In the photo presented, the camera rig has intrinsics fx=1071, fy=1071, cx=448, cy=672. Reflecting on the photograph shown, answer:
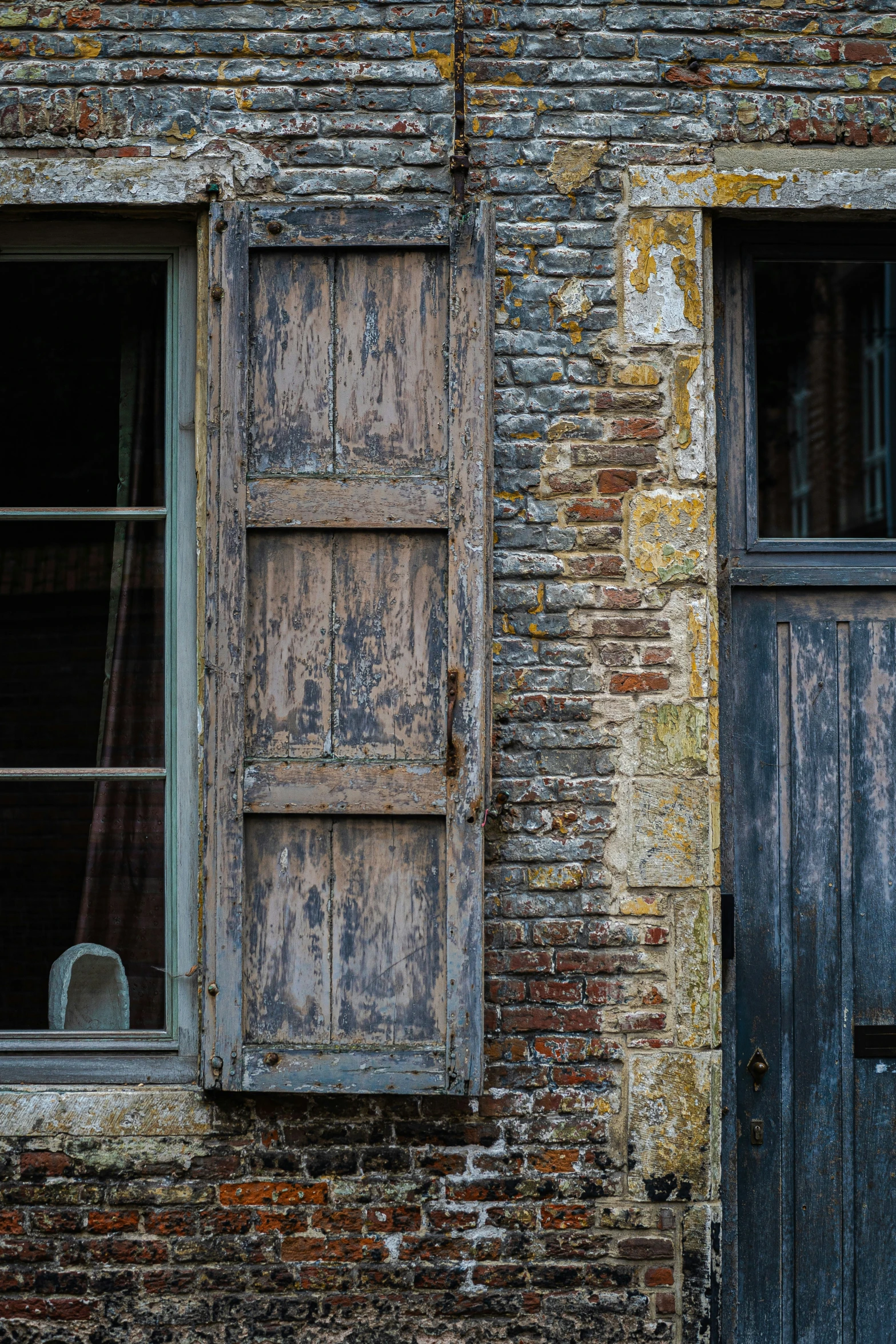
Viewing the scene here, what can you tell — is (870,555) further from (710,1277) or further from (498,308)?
(710,1277)

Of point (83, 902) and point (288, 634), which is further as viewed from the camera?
point (83, 902)

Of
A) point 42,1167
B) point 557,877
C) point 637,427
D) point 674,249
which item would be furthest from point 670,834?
point 42,1167

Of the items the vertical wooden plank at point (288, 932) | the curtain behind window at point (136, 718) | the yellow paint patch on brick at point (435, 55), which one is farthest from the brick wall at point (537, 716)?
the curtain behind window at point (136, 718)

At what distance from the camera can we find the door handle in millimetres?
2770

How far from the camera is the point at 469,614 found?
2.49m

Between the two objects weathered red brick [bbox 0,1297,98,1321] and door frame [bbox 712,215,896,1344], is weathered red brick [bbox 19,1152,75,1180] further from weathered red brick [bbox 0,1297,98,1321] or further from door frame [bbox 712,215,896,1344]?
door frame [bbox 712,215,896,1344]

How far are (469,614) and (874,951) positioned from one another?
55.5 inches

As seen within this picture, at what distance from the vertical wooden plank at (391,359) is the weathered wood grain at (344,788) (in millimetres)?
707

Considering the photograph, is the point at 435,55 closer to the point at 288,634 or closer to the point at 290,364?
the point at 290,364

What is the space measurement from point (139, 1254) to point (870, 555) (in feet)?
8.33

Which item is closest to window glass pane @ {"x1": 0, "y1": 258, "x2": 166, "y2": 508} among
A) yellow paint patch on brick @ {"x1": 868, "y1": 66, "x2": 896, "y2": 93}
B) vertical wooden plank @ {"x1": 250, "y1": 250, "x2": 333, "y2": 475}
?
vertical wooden plank @ {"x1": 250, "y1": 250, "x2": 333, "y2": 475}

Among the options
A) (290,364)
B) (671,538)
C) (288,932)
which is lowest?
(288,932)

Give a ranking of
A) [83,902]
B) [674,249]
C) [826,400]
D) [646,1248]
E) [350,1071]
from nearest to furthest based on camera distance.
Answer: [350,1071] < [646,1248] < [674,249] < [83,902] < [826,400]

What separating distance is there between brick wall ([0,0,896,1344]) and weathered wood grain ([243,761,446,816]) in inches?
9.6
